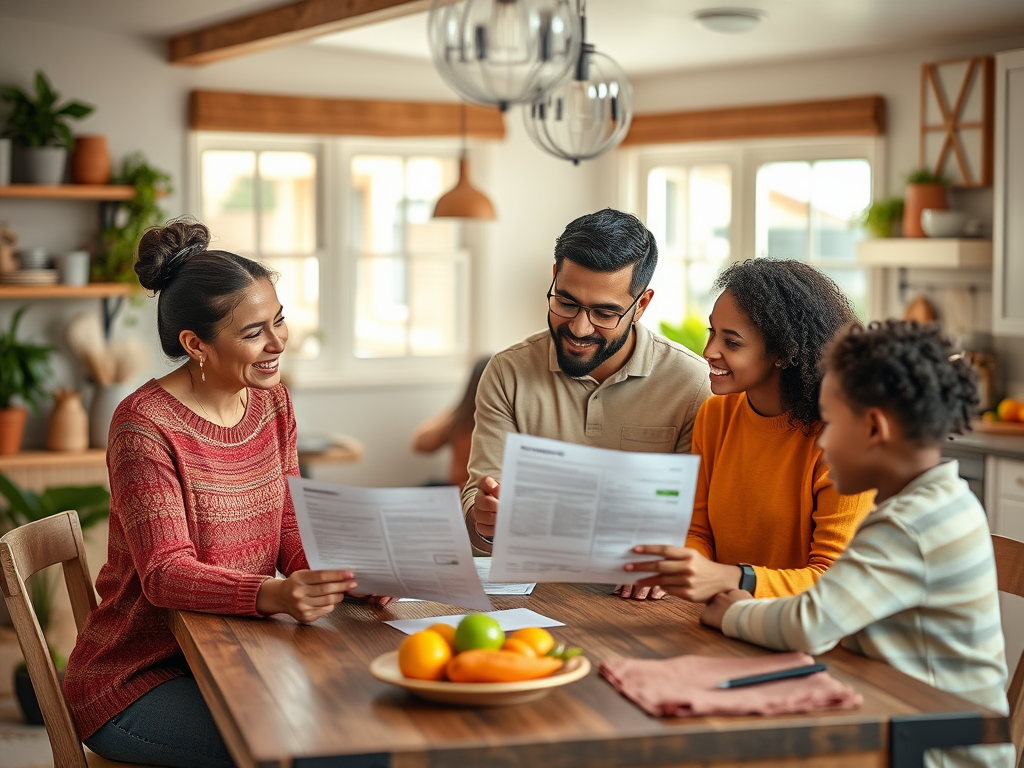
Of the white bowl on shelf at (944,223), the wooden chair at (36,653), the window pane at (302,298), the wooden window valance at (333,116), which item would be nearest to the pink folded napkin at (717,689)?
the wooden chair at (36,653)

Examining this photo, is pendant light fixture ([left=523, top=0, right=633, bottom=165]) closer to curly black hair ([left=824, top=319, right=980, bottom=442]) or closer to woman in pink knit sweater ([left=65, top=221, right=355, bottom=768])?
woman in pink knit sweater ([left=65, top=221, right=355, bottom=768])

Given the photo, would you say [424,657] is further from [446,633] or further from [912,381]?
[912,381]

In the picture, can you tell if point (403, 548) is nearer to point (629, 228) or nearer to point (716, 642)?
point (716, 642)

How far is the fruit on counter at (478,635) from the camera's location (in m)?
1.52

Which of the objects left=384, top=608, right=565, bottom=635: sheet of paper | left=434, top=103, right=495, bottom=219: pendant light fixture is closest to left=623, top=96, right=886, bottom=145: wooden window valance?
left=434, top=103, right=495, bottom=219: pendant light fixture

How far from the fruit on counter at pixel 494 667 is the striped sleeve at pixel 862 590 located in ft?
1.25

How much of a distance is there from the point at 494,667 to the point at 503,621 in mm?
409

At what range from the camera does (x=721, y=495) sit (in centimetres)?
216

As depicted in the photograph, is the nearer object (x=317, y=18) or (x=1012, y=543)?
(x=1012, y=543)

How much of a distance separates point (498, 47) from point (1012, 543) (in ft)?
4.28

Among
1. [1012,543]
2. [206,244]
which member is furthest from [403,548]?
[1012,543]

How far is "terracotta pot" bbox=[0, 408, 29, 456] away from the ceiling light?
3177 mm

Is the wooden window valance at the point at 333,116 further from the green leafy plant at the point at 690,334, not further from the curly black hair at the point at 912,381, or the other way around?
the curly black hair at the point at 912,381

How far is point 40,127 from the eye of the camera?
15.8ft
